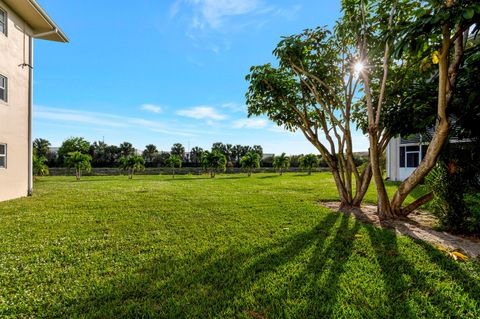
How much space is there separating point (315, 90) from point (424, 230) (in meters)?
4.18

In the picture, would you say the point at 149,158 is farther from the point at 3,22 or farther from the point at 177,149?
the point at 3,22

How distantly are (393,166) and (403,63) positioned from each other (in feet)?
43.9

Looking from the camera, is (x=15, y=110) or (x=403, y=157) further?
(x=403, y=157)

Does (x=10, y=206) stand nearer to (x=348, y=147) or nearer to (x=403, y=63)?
(x=348, y=147)

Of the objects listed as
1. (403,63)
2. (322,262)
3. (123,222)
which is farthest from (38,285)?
(403,63)

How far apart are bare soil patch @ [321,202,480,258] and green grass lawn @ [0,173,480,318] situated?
1.34 ft

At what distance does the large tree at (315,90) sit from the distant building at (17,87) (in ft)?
27.9

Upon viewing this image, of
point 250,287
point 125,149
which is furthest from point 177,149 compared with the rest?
point 250,287

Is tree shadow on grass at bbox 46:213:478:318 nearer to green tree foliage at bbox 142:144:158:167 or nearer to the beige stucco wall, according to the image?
the beige stucco wall

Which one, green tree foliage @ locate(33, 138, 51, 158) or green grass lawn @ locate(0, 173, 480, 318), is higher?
green tree foliage @ locate(33, 138, 51, 158)

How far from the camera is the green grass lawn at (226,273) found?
2.19 metres

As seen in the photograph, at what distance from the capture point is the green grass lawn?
2193 millimetres

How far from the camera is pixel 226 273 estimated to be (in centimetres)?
286

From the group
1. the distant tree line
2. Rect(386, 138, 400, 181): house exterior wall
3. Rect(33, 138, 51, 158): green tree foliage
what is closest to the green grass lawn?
Rect(386, 138, 400, 181): house exterior wall
